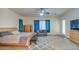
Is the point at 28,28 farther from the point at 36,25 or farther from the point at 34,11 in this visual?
the point at 34,11

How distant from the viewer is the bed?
5.56 feet

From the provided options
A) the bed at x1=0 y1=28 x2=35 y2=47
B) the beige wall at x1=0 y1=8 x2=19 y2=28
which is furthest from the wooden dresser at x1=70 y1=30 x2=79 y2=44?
the beige wall at x1=0 y1=8 x2=19 y2=28

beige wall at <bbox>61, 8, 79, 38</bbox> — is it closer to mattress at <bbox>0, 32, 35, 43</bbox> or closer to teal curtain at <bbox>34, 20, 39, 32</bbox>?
teal curtain at <bbox>34, 20, 39, 32</bbox>

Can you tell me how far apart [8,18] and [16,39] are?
0.45 metres

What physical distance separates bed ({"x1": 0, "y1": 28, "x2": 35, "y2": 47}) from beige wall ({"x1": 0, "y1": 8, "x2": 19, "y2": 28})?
183mm

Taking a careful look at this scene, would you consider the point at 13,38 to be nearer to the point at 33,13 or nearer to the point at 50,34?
the point at 33,13

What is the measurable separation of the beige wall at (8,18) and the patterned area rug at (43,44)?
0.56 meters

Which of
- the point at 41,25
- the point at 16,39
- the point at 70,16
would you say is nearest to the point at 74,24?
the point at 70,16

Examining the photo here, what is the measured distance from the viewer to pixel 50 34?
74.4 inches

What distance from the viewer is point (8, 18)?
175cm

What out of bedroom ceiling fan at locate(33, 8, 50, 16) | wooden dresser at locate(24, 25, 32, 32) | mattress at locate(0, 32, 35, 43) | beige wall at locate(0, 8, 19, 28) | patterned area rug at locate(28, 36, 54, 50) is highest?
bedroom ceiling fan at locate(33, 8, 50, 16)

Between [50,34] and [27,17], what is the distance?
0.62 metres
